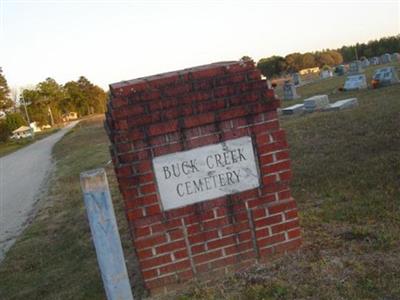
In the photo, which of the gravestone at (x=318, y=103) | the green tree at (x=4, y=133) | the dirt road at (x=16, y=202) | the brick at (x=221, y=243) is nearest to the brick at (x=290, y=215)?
the brick at (x=221, y=243)

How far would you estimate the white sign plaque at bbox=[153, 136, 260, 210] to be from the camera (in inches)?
147

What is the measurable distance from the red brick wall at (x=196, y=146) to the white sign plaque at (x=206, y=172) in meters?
0.06

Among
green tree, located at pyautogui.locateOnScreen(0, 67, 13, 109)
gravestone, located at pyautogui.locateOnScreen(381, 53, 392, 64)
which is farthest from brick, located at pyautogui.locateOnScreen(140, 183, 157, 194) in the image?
green tree, located at pyautogui.locateOnScreen(0, 67, 13, 109)

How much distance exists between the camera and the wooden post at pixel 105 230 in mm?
2742

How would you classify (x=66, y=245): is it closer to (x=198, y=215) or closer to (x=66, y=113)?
(x=198, y=215)

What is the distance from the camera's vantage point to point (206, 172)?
3822 millimetres

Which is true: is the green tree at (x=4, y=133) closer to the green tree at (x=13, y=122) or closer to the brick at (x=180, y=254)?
the green tree at (x=13, y=122)

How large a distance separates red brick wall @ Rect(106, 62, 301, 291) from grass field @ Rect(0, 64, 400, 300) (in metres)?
0.27

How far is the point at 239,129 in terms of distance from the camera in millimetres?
3797

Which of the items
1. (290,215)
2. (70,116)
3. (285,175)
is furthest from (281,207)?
(70,116)

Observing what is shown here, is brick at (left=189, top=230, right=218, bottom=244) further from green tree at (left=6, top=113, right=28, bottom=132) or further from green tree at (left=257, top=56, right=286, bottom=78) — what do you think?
green tree at (left=257, top=56, right=286, bottom=78)

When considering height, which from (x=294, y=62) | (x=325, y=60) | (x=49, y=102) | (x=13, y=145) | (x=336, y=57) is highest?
(x=49, y=102)

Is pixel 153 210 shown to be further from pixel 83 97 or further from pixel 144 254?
pixel 83 97

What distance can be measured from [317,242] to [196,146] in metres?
1.50
